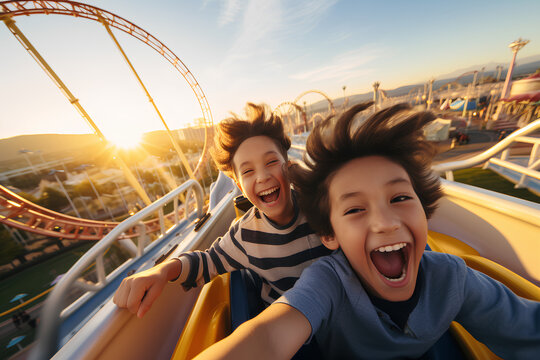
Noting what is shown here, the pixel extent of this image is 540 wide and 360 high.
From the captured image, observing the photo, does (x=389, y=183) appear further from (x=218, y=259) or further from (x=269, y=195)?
(x=218, y=259)

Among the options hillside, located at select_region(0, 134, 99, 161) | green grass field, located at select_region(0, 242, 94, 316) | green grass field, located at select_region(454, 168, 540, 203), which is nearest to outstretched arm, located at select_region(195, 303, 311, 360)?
green grass field, located at select_region(454, 168, 540, 203)

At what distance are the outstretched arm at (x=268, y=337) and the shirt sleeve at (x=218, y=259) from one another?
50 cm

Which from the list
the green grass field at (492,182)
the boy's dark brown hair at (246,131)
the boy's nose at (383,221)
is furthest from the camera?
the green grass field at (492,182)

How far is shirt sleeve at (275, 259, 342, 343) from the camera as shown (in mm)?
610

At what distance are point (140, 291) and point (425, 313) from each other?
102cm

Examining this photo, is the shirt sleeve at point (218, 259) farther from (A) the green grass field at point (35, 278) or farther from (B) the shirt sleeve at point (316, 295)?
(A) the green grass field at point (35, 278)

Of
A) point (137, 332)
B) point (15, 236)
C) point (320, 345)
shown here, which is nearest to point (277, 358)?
point (320, 345)

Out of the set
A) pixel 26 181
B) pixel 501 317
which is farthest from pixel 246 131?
pixel 26 181

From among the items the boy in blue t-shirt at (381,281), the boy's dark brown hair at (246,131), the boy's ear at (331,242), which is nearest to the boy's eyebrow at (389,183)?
the boy in blue t-shirt at (381,281)

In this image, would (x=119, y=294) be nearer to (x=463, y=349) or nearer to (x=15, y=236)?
(x=463, y=349)

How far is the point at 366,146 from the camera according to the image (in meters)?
0.71

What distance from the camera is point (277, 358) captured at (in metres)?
0.53

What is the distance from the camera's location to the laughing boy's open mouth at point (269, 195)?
3.43ft

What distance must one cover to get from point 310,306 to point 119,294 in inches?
28.5
